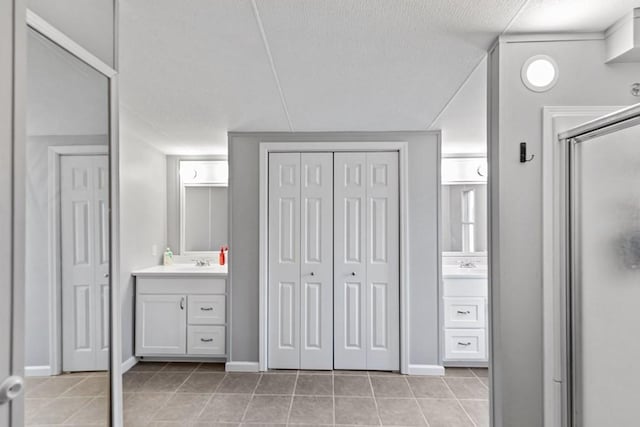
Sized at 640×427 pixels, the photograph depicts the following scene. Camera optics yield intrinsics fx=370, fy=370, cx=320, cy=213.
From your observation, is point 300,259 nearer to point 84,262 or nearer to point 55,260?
point 84,262

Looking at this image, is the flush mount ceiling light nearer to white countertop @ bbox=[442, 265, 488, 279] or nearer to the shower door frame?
the shower door frame

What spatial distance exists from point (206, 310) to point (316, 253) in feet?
4.01

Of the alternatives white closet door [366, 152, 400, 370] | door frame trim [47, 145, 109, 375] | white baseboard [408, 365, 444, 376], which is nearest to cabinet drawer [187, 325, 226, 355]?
white closet door [366, 152, 400, 370]

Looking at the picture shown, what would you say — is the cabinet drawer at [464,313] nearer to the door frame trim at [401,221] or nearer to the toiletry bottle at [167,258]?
the door frame trim at [401,221]

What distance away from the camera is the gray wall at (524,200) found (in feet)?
5.20

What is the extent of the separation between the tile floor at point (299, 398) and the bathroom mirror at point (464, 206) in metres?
1.37

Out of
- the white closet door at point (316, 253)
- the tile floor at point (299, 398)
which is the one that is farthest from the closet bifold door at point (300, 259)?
the tile floor at point (299, 398)

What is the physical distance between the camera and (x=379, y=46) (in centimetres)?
177

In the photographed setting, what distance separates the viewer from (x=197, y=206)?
4.39 meters

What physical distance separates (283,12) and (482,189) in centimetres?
347

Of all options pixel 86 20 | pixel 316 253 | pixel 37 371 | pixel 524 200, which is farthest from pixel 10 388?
pixel 316 253

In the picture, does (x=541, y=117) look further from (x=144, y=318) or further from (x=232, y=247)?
(x=144, y=318)

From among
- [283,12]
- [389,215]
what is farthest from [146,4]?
[389,215]

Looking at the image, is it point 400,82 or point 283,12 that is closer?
point 283,12
